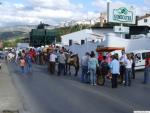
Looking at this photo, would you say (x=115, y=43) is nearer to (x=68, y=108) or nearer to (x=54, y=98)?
(x=54, y=98)

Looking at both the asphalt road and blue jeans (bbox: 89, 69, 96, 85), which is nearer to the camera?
the asphalt road

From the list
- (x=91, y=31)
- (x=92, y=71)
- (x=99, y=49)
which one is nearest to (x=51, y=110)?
(x=92, y=71)

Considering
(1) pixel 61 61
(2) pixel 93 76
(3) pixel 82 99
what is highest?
(1) pixel 61 61

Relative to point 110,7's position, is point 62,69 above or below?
below

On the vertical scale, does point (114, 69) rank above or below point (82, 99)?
above

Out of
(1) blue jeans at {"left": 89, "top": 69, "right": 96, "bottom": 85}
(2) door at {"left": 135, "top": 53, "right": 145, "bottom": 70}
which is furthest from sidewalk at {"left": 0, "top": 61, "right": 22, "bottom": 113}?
A: (2) door at {"left": 135, "top": 53, "right": 145, "bottom": 70}

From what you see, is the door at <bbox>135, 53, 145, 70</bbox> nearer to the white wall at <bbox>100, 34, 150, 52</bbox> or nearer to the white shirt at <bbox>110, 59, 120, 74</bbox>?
the white wall at <bbox>100, 34, 150, 52</bbox>

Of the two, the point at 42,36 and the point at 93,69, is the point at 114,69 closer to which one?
the point at 93,69

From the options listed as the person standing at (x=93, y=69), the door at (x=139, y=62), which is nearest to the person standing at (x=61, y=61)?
the door at (x=139, y=62)

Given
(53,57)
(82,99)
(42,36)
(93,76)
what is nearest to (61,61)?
(53,57)

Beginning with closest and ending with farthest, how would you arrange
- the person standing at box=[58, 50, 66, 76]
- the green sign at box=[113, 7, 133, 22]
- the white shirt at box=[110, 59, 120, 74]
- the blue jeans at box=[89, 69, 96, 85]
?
→ the white shirt at box=[110, 59, 120, 74] → the blue jeans at box=[89, 69, 96, 85] → the person standing at box=[58, 50, 66, 76] → the green sign at box=[113, 7, 133, 22]

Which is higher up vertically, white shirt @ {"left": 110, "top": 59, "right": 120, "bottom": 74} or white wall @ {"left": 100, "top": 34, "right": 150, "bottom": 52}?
white wall @ {"left": 100, "top": 34, "right": 150, "bottom": 52}

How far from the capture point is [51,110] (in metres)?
14.8

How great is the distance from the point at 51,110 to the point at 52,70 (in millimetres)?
19631
